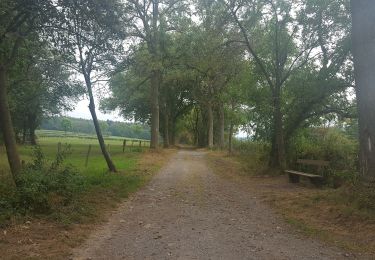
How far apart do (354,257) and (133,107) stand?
5340 cm

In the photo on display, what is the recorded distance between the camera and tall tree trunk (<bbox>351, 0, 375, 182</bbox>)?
989 cm

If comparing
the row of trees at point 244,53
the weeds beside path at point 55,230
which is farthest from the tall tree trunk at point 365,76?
the weeds beside path at point 55,230

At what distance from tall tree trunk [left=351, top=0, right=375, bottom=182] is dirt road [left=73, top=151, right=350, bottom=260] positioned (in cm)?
275

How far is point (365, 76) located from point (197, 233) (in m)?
5.78

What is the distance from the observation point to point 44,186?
28.9 ft

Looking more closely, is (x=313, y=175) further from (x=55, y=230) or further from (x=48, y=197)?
(x=55, y=230)

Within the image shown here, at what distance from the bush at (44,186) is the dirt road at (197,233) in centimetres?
127

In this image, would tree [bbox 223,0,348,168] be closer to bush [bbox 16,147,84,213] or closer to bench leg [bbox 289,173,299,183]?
bench leg [bbox 289,173,299,183]

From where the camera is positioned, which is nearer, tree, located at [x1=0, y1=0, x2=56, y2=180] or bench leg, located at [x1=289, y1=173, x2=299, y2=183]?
tree, located at [x1=0, y1=0, x2=56, y2=180]

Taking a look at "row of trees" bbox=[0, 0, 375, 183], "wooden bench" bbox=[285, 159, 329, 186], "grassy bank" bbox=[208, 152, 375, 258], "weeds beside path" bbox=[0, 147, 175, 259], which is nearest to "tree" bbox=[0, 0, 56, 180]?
"row of trees" bbox=[0, 0, 375, 183]

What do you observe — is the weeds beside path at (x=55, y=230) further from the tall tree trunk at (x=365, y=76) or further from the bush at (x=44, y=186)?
the tall tree trunk at (x=365, y=76)

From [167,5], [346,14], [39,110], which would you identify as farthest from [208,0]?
[39,110]

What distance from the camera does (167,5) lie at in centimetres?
3362

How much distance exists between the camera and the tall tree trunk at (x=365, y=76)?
9.89 metres
